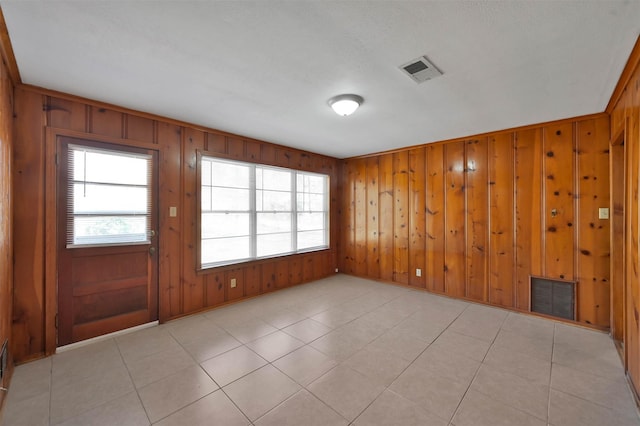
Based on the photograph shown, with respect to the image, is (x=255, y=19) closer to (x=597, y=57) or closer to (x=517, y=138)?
(x=597, y=57)

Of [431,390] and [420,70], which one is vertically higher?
[420,70]

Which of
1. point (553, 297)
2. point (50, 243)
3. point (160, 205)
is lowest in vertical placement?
point (553, 297)

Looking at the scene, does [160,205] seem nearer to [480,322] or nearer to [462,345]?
[462,345]

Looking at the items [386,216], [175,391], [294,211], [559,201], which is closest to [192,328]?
[175,391]

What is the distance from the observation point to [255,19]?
1.57 m

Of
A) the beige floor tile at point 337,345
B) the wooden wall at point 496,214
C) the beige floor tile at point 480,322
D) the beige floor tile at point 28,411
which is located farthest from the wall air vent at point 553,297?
the beige floor tile at point 28,411

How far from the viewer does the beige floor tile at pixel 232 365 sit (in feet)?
7.14

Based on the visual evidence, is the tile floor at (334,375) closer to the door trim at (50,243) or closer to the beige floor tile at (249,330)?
the beige floor tile at (249,330)

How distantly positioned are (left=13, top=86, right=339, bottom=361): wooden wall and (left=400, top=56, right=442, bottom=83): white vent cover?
2.64m

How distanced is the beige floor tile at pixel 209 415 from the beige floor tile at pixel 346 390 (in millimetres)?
552


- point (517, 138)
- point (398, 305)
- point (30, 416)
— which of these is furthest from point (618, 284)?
point (30, 416)

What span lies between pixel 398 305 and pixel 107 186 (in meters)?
3.88

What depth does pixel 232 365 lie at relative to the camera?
7.68ft

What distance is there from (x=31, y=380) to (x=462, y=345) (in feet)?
12.4
